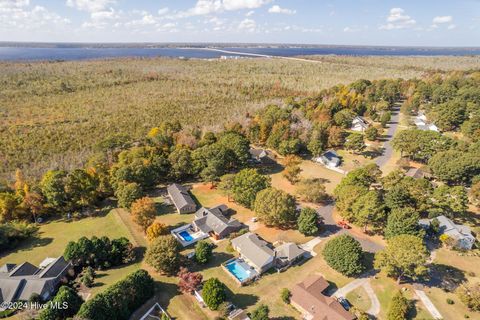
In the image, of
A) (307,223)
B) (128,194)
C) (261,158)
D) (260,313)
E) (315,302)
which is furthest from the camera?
(261,158)

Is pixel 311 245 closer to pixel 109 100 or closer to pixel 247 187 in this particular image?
pixel 247 187

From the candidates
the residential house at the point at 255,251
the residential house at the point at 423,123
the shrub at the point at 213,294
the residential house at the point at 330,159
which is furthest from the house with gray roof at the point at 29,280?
the residential house at the point at 423,123

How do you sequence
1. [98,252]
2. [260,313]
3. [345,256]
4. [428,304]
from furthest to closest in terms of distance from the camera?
1. [98,252]
2. [345,256]
3. [428,304]
4. [260,313]

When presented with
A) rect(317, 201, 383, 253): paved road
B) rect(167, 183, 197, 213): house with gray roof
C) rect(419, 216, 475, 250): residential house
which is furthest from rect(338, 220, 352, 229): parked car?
rect(167, 183, 197, 213): house with gray roof

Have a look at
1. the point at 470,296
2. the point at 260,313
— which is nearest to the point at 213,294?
the point at 260,313

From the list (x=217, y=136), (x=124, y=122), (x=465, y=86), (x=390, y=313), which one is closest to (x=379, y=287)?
(x=390, y=313)

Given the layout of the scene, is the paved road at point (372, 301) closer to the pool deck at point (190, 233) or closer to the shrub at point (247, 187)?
the shrub at point (247, 187)

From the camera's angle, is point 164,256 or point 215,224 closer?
point 164,256

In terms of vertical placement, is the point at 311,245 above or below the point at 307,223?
below
